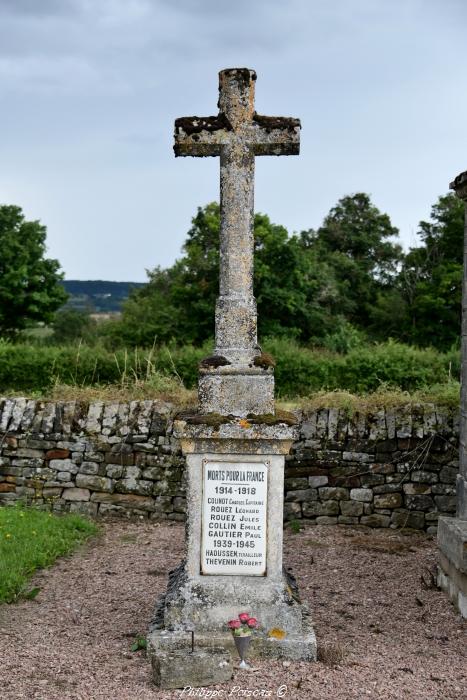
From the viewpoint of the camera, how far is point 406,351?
53.3 ft

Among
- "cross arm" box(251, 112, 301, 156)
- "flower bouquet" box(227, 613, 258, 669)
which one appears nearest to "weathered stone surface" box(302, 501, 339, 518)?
"flower bouquet" box(227, 613, 258, 669)

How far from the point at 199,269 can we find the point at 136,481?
685 inches

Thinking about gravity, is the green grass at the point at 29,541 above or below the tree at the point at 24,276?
below

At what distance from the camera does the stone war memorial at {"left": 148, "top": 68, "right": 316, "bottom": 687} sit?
508 cm

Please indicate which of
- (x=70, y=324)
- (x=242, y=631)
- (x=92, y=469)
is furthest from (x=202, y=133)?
(x=70, y=324)

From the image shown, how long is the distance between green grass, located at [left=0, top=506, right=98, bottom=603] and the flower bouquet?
8.26 ft

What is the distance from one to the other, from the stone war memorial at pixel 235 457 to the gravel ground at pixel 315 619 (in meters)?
0.33

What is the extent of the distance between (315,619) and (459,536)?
1443mm

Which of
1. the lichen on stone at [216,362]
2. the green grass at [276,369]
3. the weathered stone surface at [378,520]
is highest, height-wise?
the lichen on stone at [216,362]

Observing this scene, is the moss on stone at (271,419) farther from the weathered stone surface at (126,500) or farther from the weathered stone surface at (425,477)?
the weathered stone surface at (126,500)

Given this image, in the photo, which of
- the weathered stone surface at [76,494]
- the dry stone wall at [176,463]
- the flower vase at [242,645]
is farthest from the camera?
the weathered stone surface at [76,494]

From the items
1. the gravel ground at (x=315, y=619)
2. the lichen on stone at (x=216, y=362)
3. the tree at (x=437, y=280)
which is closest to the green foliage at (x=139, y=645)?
the gravel ground at (x=315, y=619)

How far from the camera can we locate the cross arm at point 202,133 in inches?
212

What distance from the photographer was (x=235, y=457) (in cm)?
515
